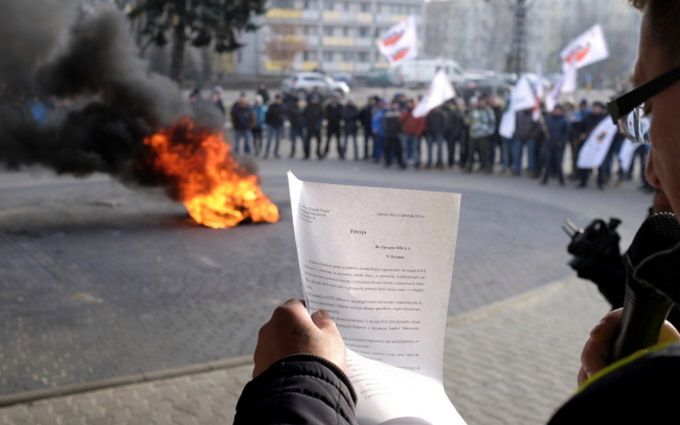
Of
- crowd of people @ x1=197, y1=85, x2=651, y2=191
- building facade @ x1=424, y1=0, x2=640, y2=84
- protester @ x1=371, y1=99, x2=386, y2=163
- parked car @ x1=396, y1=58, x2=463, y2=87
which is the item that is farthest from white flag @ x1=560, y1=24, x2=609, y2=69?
building facade @ x1=424, y1=0, x2=640, y2=84

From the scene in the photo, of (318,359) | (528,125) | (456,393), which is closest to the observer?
(318,359)

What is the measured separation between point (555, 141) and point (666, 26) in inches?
644

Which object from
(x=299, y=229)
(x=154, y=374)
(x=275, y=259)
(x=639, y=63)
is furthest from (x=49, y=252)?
(x=639, y=63)

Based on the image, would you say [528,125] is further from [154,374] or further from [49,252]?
[154,374]

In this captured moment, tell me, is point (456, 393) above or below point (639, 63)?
below

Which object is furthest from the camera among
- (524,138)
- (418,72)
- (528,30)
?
(528,30)

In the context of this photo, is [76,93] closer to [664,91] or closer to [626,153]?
[626,153]

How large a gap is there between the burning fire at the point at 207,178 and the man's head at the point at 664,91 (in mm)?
10372

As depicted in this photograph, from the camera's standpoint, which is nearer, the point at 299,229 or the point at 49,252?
the point at 299,229

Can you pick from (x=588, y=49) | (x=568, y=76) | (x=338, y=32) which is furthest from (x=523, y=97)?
(x=338, y=32)

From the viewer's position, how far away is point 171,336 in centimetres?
617

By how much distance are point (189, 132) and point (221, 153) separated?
596 millimetres

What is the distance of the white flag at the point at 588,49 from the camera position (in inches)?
728

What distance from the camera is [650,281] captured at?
1082 mm
